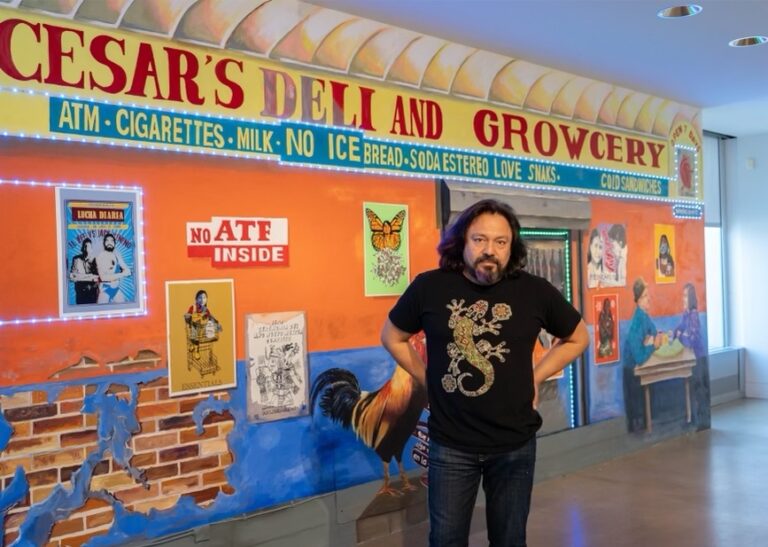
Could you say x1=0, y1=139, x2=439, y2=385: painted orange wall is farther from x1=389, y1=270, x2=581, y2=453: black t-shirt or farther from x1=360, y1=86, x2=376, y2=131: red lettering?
x1=389, y1=270, x2=581, y2=453: black t-shirt

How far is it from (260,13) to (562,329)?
76.6 inches

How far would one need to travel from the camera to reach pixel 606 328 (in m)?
5.27

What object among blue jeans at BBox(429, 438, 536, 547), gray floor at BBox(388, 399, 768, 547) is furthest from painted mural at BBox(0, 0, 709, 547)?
blue jeans at BBox(429, 438, 536, 547)

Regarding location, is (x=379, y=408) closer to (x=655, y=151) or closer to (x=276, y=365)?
(x=276, y=365)

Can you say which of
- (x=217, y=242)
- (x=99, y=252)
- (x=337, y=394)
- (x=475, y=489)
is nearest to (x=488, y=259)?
(x=475, y=489)

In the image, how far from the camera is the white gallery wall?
7.65m

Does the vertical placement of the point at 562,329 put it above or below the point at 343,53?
below

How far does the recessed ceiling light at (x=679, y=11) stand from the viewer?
377 cm

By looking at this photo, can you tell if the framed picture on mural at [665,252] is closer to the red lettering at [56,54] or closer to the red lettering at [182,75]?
the red lettering at [182,75]

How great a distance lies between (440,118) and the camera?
13.7 ft

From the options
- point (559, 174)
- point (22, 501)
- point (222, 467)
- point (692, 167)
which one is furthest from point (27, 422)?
point (692, 167)

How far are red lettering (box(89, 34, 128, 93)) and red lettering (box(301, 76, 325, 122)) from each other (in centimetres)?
85

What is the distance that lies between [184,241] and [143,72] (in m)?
0.67

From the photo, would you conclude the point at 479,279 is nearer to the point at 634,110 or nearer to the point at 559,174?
the point at 559,174
